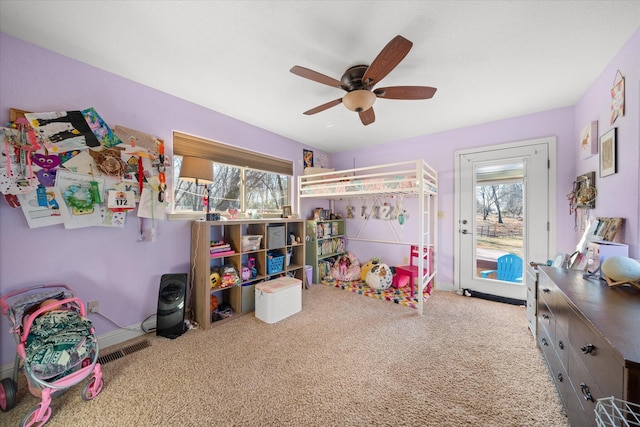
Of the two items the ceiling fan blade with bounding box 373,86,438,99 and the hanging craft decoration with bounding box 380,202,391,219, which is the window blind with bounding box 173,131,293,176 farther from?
the ceiling fan blade with bounding box 373,86,438,99

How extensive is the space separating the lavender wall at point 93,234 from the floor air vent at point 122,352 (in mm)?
225

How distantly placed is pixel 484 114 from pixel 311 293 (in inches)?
130

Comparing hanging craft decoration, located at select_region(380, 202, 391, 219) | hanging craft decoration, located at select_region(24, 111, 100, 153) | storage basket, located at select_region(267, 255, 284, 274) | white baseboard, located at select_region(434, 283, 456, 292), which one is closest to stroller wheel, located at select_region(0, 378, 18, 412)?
hanging craft decoration, located at select_region(24, 111, 100, 153)

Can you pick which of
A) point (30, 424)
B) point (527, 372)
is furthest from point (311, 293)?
point (30, 424)

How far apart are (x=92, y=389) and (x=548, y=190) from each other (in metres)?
4.71

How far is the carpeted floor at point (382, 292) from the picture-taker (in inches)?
118

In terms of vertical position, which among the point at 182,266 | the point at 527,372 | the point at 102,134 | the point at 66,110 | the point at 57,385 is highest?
the point at 66,110

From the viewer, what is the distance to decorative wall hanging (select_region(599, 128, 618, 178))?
1785 millimetres

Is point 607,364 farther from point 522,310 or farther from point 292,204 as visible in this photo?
point 292,204

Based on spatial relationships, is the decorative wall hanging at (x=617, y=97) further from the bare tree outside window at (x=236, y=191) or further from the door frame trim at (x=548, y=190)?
the bare tree outside window at (x=236, y=191)

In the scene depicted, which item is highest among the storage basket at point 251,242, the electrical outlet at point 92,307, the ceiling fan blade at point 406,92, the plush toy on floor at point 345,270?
the ceiling fan blade at point 406,92

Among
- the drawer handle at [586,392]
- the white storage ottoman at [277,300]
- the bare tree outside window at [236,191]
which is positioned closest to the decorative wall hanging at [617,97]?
the drawer handle at [586,392]

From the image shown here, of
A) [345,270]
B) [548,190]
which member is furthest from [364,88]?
[345,270]

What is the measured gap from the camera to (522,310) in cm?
275
